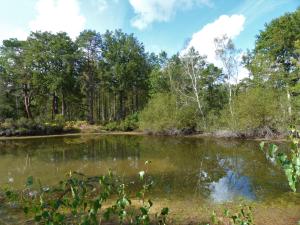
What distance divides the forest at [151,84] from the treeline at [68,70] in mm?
134

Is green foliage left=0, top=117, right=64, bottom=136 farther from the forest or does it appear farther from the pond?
the pond

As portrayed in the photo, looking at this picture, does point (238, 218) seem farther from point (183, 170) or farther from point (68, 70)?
point (68, 70)

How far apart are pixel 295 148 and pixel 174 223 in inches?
216

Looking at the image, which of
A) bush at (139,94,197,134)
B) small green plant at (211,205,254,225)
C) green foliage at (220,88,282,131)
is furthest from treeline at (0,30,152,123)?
small green plant at (211,205,254,225)

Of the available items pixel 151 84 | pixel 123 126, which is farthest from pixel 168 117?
pixel 151 84

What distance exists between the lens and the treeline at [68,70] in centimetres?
4212

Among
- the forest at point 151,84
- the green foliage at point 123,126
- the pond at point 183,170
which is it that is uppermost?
the forest at point 151,84

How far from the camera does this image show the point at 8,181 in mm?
12305

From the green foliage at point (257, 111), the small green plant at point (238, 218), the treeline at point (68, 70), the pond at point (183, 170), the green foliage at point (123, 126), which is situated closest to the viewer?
the small green plant at point (238, 218)

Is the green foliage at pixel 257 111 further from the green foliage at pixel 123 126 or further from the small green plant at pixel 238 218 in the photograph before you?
the small green plant at pixel 238 218

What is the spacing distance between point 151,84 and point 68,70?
1149 centimetres

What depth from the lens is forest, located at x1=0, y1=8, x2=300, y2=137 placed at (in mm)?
27047

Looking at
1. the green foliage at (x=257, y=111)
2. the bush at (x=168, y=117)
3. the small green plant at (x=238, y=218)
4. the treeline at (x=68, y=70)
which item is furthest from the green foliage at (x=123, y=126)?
the small green plant at (x=238, y=218)

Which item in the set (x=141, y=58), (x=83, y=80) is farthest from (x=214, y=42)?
(x=83, y=80)
